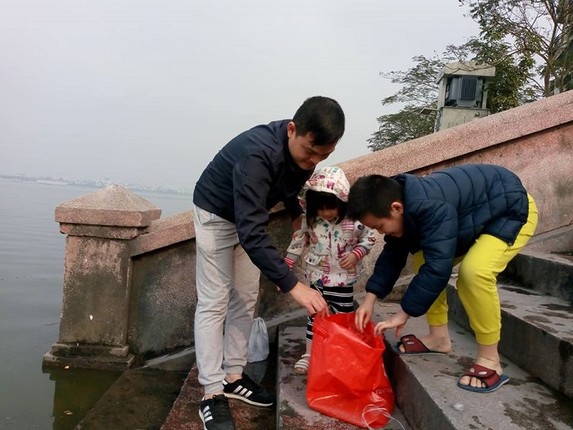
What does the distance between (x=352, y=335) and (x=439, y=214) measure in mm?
671

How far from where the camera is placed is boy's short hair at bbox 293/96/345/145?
2152 millimetres

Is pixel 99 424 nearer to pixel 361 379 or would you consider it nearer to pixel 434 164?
pixel 361 379

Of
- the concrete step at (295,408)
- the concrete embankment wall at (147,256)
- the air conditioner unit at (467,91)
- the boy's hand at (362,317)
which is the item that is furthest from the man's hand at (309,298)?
the air conditioner unit at (467,91)

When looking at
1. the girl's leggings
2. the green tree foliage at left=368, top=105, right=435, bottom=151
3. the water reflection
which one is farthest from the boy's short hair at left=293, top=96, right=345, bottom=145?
the green tree foliage at left=368, top=105, right=435, bottom=151

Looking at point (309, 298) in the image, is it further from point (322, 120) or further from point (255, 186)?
point (322, 120)

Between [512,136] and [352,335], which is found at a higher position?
[512,136]

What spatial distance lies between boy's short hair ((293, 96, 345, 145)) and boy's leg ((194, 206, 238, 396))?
0.70 meters

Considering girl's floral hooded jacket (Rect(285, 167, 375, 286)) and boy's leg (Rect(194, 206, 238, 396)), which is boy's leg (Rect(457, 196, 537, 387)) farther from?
boy's leg (Rect(194, 206, 238, 396))

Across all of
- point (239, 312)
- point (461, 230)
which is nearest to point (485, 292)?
point (461, 230)

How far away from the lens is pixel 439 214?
83.1 inches

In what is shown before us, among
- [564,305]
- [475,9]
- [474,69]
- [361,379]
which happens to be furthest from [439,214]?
[475,9]

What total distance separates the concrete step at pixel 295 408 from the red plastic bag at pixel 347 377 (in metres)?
0.04

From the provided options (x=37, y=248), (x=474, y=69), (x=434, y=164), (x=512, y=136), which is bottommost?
(x=37, y=248)

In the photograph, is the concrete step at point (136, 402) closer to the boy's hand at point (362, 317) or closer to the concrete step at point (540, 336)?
the boy's hand at point (362, 317)
